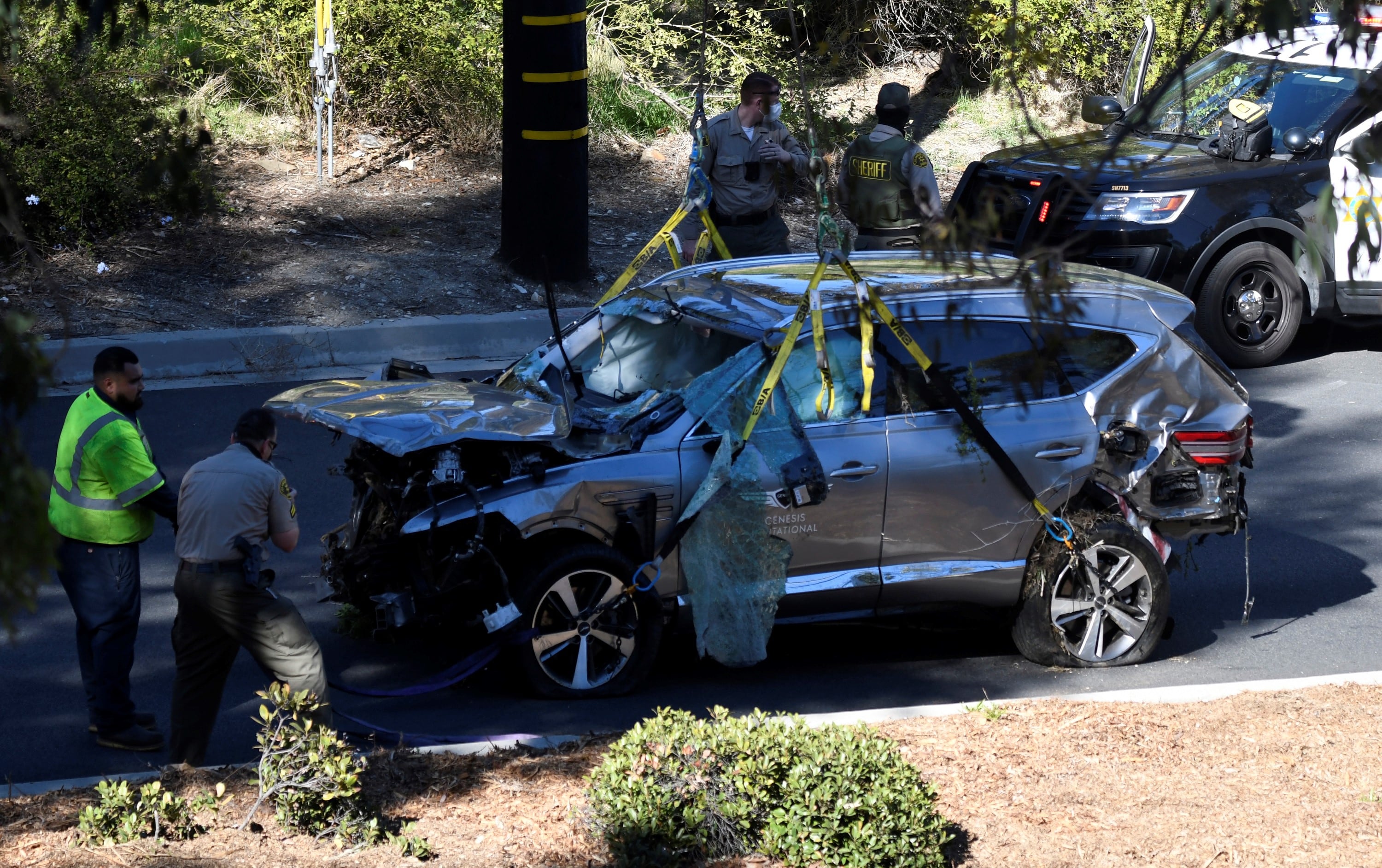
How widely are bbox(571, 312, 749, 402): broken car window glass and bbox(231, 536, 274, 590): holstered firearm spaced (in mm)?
1984

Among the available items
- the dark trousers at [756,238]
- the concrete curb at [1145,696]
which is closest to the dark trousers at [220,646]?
the concrete curb at [1145,696]

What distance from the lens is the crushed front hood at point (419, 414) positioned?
19.1 feet

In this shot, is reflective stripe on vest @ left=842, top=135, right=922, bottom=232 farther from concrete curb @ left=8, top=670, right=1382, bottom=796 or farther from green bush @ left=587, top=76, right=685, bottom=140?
green bush @ left=587, top=76, right=685, bottom=140

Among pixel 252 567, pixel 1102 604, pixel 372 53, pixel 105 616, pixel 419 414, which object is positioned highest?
pixel 372 53

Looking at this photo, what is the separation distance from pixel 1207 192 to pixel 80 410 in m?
9.12

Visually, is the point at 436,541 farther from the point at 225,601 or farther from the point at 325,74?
the point at 325,74

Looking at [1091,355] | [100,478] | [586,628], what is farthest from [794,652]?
[100,478]

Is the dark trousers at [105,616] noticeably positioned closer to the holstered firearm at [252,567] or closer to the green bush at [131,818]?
the holstered firearm at [252,567]

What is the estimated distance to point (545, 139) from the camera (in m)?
12.5

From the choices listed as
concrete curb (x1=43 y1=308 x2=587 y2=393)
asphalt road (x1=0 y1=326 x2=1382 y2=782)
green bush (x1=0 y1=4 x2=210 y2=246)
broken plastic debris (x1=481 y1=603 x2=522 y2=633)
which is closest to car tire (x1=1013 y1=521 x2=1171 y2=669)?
asphalt road (x1=0 y1=326 x2=1382 y2=782)

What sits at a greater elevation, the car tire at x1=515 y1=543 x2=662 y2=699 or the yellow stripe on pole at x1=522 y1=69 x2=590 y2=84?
the yellow stripe on pole at x1=522 y1=69 x2=590 y2=84

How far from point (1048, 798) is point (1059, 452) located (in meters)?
2.02

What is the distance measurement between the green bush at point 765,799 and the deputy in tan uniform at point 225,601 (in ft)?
4.39

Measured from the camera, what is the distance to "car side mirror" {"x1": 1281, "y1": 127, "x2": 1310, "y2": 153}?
38.3 ft
